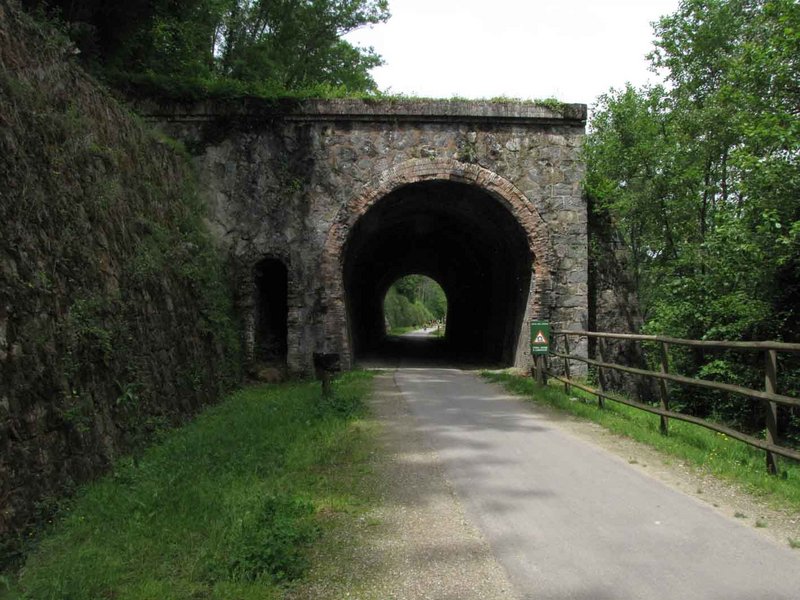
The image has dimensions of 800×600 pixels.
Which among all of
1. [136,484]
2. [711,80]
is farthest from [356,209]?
[711,80]

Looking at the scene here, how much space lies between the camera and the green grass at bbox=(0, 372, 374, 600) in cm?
350

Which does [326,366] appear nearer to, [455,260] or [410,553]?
[410,553]

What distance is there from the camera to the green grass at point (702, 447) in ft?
16.4

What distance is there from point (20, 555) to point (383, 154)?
10939 millimetres

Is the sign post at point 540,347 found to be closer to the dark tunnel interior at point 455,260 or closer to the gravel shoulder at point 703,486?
the dark tunnel interior at point 455,260

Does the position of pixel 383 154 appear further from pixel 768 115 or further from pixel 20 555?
pixel 20 555

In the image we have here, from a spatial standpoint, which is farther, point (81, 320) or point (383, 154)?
point (383, 154)

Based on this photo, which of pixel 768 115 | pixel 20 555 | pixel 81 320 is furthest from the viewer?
pixel 768 115

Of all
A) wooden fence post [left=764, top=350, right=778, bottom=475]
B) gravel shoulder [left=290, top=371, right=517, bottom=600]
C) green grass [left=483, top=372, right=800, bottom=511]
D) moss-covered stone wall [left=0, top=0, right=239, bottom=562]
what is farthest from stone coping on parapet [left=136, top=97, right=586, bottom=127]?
gravel shoulder [left=290, top=371, right=517, bottom=600]

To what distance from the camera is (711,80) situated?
61.7 ft

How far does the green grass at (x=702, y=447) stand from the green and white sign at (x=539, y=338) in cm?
120

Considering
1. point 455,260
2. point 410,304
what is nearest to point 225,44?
point 455,260

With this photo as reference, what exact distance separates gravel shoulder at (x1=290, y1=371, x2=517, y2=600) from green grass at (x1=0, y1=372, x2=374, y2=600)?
0.20 metres

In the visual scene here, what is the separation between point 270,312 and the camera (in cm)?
1473
